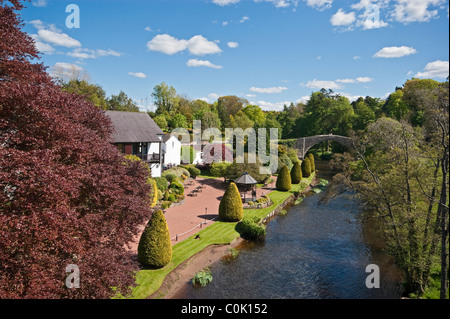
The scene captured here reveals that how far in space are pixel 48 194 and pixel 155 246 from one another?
31.9ft

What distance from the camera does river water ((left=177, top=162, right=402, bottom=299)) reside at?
54.6 feet

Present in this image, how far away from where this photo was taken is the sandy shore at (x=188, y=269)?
15659 millimetres

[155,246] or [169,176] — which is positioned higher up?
[169,176]

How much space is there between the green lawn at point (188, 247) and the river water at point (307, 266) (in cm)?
161

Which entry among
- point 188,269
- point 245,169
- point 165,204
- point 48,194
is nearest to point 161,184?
point 165,204

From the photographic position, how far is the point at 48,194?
8508mm

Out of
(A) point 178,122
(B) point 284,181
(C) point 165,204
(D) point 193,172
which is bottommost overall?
(C) point 165,204

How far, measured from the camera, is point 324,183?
4925cm

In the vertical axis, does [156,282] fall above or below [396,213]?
below

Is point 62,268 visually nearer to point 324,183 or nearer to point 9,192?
point 9,192

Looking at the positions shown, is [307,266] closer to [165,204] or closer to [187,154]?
[165,204]

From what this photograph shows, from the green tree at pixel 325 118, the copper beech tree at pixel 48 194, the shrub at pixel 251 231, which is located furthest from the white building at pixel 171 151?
the green tree at pixel 325 118

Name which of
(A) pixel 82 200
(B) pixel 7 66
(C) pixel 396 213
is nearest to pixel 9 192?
(A) pixel 82 200
